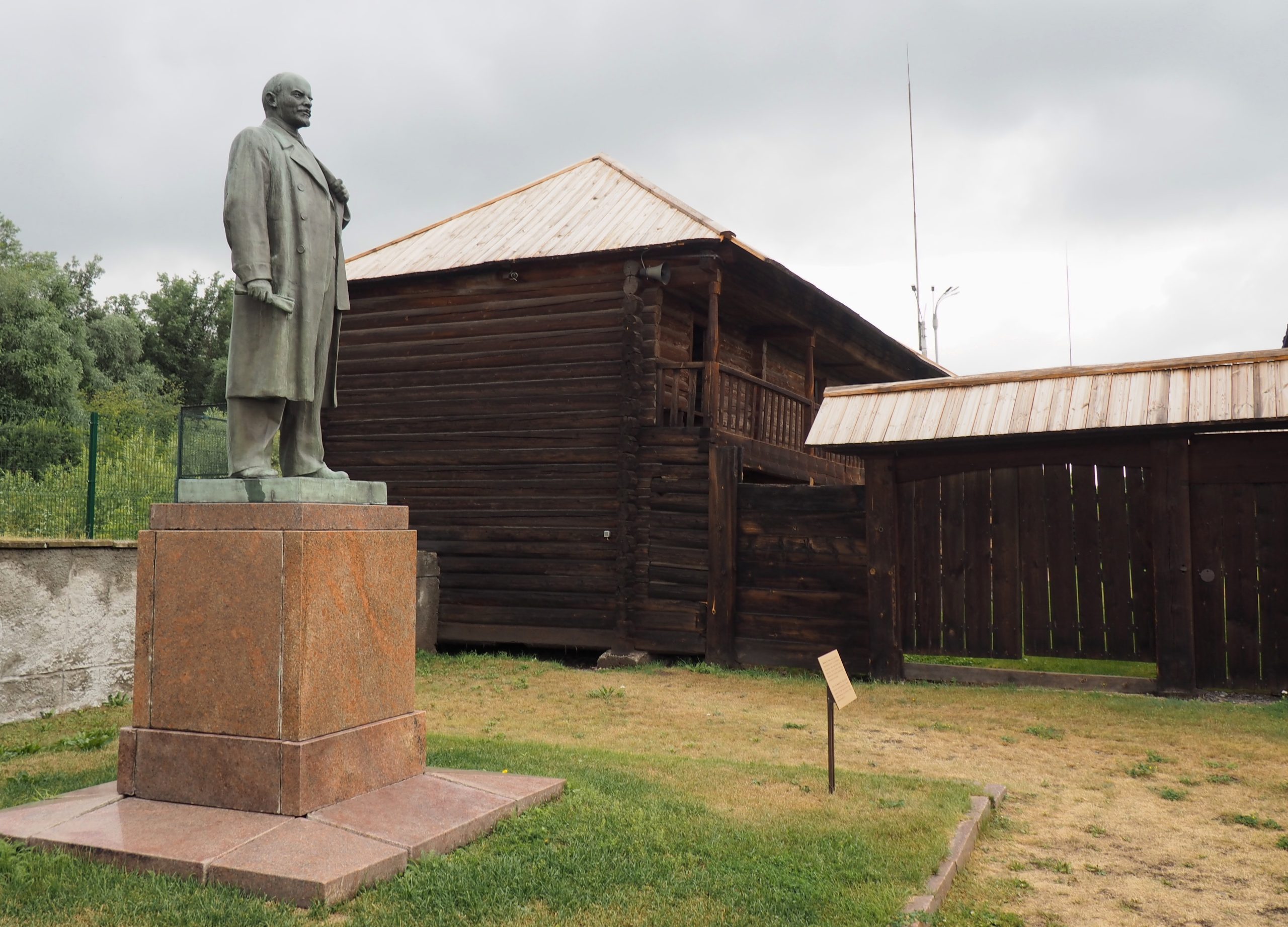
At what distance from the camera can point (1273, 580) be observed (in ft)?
28.3

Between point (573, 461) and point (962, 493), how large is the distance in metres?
4.81

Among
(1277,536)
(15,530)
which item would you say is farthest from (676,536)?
(15,530)

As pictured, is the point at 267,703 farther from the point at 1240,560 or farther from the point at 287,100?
the point at 1240,560

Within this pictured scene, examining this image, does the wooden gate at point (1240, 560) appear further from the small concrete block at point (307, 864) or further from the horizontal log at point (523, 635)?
the small concrete block at point (307, 864)

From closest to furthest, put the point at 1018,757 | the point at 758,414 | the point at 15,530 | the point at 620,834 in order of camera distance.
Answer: the point at 620,834, the point at 1018,757, the point at 15,530, the point at 758,414

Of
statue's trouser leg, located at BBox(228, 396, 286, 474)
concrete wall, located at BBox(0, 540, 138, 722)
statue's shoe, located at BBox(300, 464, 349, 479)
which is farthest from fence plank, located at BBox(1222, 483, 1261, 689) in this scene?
concrete wall, located at BBox(0, 540, 138, 722)

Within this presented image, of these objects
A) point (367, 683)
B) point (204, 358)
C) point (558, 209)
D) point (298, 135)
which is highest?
point (204, 358)

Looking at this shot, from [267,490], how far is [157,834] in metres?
1.48

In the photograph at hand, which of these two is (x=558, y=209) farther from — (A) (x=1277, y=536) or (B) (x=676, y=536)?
(A) (x=1277, y=536)

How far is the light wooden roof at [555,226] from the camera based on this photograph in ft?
40.7

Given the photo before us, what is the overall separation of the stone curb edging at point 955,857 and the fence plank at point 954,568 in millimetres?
4224

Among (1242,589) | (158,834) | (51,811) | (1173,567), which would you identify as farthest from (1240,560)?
(51,811)

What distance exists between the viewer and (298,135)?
5.07m

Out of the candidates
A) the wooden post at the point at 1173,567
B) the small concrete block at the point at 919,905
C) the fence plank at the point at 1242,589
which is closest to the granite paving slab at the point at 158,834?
the small concrete block at the point at 919,905
